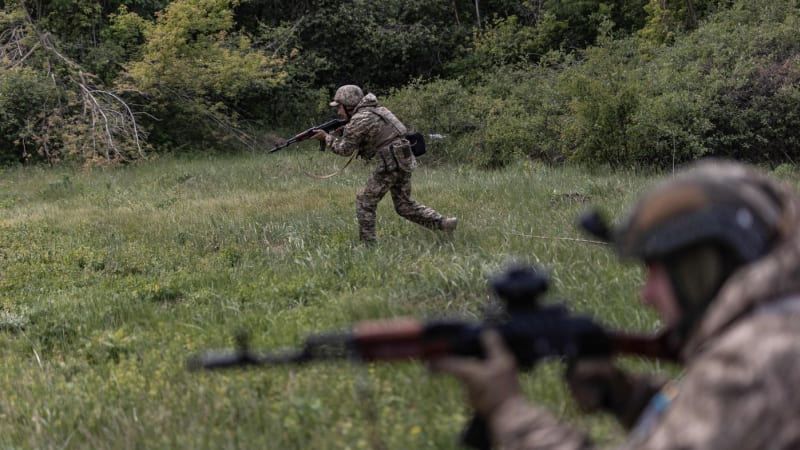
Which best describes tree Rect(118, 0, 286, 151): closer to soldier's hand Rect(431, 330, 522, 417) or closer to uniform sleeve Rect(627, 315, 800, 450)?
soldier's hand Rect(431, 330, 522, 417)

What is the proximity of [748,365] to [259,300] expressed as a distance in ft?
16.7

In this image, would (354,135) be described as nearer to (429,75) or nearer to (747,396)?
(747,396)

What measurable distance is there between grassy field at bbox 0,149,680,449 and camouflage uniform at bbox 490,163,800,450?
1.52 metres

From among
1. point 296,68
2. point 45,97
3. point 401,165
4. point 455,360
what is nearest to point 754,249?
point 455,360

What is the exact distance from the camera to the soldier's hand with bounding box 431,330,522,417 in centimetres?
176

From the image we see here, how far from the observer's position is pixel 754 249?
1.55 metres

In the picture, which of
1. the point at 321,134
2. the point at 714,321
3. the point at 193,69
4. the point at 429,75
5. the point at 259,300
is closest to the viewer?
the point at 714,321

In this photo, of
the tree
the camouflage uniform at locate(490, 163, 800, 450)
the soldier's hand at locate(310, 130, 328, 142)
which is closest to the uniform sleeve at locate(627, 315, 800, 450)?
the camouflage uniform at locate(490, 163, 800, 450)

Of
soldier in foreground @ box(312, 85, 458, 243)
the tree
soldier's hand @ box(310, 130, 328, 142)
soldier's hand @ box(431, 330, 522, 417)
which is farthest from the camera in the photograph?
the tree

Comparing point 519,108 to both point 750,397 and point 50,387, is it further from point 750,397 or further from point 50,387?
point 750,397

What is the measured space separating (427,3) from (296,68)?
247 inches

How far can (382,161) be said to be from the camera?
7.93 meters

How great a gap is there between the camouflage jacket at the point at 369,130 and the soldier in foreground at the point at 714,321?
20.5 ft

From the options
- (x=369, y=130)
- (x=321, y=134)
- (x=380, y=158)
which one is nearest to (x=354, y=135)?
(x=369, y=130)
